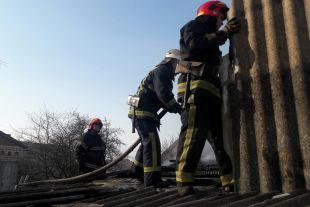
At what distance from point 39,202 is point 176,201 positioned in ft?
3.93

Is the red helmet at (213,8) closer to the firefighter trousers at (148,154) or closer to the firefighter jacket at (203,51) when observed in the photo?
the firefighter jacket at (203,51)

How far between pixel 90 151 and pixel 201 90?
4713mm

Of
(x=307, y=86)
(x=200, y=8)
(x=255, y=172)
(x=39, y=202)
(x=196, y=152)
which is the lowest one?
(x=39, y=202)

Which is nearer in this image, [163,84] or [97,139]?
[163,84]

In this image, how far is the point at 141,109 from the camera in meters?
4.07

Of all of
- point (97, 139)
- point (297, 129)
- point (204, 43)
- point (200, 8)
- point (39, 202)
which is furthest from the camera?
point (97, 139)

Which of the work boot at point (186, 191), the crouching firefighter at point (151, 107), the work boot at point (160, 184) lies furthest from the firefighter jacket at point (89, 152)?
the work boot at point (186, 191)

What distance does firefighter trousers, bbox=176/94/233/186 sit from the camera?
2.64 m

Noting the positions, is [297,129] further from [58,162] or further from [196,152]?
[58,162]

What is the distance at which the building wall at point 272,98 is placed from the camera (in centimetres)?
222

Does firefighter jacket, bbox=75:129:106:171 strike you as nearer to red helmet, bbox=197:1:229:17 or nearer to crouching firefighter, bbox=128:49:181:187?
crouching firefighter, bbox=128:49:181:187

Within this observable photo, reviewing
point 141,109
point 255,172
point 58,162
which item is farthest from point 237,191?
point 58,162

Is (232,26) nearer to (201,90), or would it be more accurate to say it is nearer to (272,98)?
(201,90)

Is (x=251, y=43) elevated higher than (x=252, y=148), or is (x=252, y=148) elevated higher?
(x=251, y=43)
